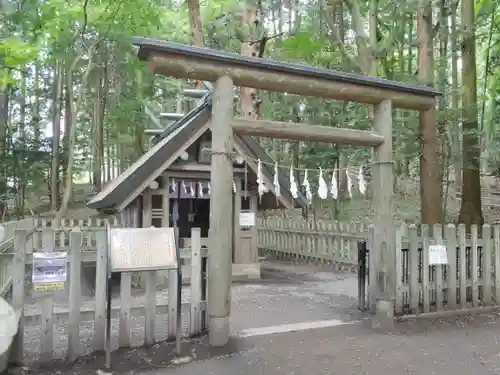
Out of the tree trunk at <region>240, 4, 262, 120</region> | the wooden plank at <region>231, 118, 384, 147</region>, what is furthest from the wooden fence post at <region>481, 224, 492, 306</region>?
the tree trunk at <region>240, 4, 262, 120</region>

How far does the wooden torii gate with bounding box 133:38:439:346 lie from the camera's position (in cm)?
553

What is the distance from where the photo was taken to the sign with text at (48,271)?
4699mm

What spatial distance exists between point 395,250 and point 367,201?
73.1 ft

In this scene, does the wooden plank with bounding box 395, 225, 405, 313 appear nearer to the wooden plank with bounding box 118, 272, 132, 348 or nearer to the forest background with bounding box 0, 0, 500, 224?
the forest background with bounding box 0, 0, 500, 224

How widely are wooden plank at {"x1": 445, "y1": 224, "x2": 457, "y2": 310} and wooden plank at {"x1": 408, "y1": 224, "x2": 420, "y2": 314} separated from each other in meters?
0.67

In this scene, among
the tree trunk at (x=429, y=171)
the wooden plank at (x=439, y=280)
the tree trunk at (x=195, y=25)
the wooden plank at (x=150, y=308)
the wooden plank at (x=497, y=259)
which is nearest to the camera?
the wooden plank at (x=150, y=308)

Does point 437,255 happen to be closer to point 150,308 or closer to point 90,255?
point 150,308

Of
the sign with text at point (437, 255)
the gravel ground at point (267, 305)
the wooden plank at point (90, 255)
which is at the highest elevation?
the wooden plank at point (90, 255)

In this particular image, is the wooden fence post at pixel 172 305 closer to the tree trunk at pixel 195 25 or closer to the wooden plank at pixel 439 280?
the wooden plank at pixel 439 280

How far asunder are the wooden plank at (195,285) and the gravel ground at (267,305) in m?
0.14

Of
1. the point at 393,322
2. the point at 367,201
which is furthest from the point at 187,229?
the point at 367,201

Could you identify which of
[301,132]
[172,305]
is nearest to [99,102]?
[301,132]

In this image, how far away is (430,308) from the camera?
7.23m

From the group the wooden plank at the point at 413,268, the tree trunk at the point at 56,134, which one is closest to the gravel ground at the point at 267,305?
the wooden plank at the point at 413,268
